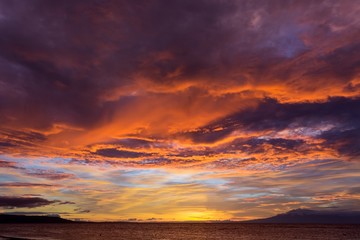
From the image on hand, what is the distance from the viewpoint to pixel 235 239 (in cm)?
12569

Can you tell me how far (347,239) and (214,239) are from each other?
50645 millimetres

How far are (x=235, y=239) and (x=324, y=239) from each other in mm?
33400

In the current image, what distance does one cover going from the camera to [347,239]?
12781 centimetres

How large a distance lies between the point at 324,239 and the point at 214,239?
4115 centimetres

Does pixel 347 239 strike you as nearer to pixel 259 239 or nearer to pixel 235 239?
pixel 259 239

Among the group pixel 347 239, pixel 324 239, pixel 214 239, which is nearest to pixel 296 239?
pixel 324 239

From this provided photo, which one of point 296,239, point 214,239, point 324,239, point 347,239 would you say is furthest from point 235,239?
point 347,239

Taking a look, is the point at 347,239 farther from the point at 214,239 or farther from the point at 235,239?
the point at 214,239

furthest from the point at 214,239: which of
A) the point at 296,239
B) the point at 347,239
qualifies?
the point at 347,239

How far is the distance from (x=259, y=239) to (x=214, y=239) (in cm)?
1726

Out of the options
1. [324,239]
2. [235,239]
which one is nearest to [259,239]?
[235,239]

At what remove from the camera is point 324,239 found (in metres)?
126

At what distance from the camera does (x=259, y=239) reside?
5032 inches

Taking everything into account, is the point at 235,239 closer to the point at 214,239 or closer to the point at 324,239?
the point at 214,239
